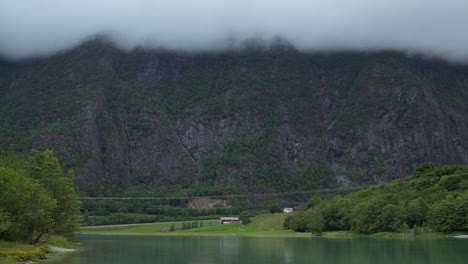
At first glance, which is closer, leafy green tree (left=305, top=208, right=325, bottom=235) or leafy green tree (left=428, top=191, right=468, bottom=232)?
leafy green tree (left=428, top=191, right=468, bottom=232)

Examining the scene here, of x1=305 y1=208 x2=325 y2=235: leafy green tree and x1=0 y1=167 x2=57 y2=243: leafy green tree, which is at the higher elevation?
x1=0 y1=167 x2=57 y2=243: leafy green tree

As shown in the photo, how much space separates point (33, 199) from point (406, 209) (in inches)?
3390

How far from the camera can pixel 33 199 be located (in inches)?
2963

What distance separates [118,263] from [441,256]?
3919 centimetres

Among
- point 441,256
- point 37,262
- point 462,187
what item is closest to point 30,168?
point 37,262

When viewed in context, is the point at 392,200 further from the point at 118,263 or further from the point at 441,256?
the point at 118,263

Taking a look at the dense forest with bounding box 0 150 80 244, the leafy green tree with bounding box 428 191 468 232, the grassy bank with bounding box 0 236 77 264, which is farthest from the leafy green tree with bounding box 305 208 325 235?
the grassy bank with bounding box 0 236 77 264

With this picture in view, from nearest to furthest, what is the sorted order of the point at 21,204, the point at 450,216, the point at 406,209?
the point at 21,204
the point at 450,216
the point at 406,209

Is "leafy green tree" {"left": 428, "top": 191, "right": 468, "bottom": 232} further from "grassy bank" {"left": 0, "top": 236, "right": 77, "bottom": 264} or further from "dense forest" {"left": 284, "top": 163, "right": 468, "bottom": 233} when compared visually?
"grassy bank" {"left": 0, "top": 236, "right": 77, "bottom": 264}

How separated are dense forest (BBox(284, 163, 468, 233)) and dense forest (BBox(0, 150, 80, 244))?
71.7 meters

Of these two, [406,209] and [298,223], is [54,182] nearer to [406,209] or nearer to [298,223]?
[406,209]

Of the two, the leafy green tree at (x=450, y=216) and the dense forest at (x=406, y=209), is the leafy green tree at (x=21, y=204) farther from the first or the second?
the dense forest at (x=406, y=209)

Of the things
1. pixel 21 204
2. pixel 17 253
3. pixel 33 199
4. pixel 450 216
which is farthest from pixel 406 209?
pixel 17 253

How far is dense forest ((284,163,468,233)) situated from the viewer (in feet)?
378
